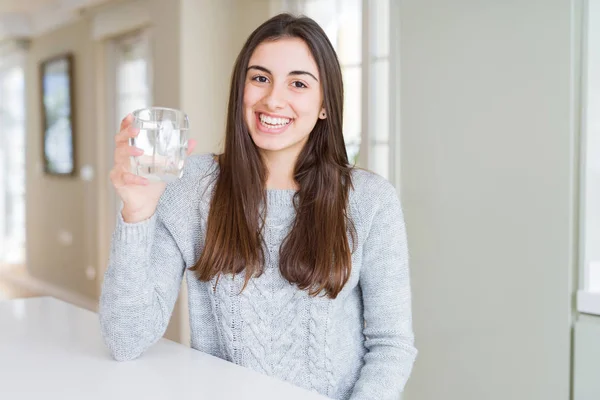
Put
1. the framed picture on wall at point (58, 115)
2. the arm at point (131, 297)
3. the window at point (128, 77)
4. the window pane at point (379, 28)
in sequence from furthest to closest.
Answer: the framed picture on wall at point (58, 115) → the window at point (128, 77) → the window pane at point (379, 28) → the arm at point (131, 297)

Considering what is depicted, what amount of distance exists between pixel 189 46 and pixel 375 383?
3.07 meters

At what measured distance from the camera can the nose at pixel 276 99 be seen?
4.62 feet

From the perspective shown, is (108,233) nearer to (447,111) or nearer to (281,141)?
(447,111)

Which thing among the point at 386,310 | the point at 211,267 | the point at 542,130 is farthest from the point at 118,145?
the point at 542,130

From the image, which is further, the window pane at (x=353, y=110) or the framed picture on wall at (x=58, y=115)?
the framed picture on wall at (x=58, y=115)

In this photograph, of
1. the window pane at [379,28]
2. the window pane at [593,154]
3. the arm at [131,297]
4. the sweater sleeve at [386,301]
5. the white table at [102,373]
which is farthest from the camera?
the window pane at [379,28]

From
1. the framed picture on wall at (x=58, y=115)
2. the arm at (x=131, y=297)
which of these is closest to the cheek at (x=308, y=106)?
the arm at (x=131, y=297)

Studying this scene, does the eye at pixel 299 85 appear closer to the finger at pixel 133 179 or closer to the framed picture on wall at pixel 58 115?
the finger at pixel 133 179

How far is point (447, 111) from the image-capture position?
2.58 m

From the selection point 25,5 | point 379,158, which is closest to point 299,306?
point 379,158

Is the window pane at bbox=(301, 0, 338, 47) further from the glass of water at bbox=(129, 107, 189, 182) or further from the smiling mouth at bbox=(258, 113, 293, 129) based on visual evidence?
the glass of water at bbox=(129, 107, 189, 182)

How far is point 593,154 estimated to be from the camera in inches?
86.2

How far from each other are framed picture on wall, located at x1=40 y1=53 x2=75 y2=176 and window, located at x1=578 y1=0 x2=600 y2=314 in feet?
15.1

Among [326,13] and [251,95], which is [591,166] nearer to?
[251,95]
